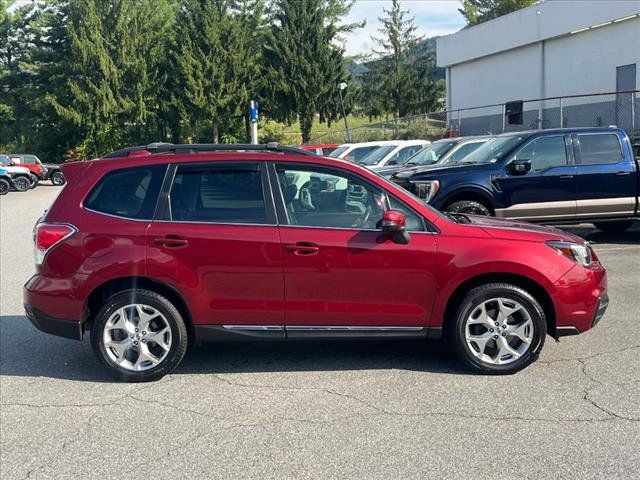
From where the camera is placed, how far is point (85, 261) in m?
5.13

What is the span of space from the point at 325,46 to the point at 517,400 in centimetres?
5255

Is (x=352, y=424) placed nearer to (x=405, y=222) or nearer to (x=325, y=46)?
(x=405, y=222)

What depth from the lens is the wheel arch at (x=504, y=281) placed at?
205 inches

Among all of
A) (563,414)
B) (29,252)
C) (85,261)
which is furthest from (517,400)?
(29,252)

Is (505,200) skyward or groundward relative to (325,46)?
groundward

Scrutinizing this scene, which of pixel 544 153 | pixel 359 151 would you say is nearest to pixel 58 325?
pixel 544 153

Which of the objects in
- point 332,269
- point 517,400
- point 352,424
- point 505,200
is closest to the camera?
point 352,424

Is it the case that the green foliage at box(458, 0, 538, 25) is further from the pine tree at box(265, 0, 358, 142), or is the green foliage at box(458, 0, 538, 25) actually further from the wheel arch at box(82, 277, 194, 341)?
the wheel arch at box(82, 277, 194, 341)

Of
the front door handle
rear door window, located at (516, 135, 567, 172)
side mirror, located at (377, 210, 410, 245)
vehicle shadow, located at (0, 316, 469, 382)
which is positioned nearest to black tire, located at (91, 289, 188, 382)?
vehicle shadow, located at (0, 316, 469, 382)

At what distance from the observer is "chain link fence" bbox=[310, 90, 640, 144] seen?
82.0 feet

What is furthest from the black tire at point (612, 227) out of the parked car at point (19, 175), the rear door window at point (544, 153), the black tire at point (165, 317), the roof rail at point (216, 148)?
the parked car at point (19, 175)

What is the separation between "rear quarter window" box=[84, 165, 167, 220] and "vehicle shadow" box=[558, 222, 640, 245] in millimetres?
8523

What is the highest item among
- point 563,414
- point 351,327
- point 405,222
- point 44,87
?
point 44,87

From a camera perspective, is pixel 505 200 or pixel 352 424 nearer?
pixel 352 424
